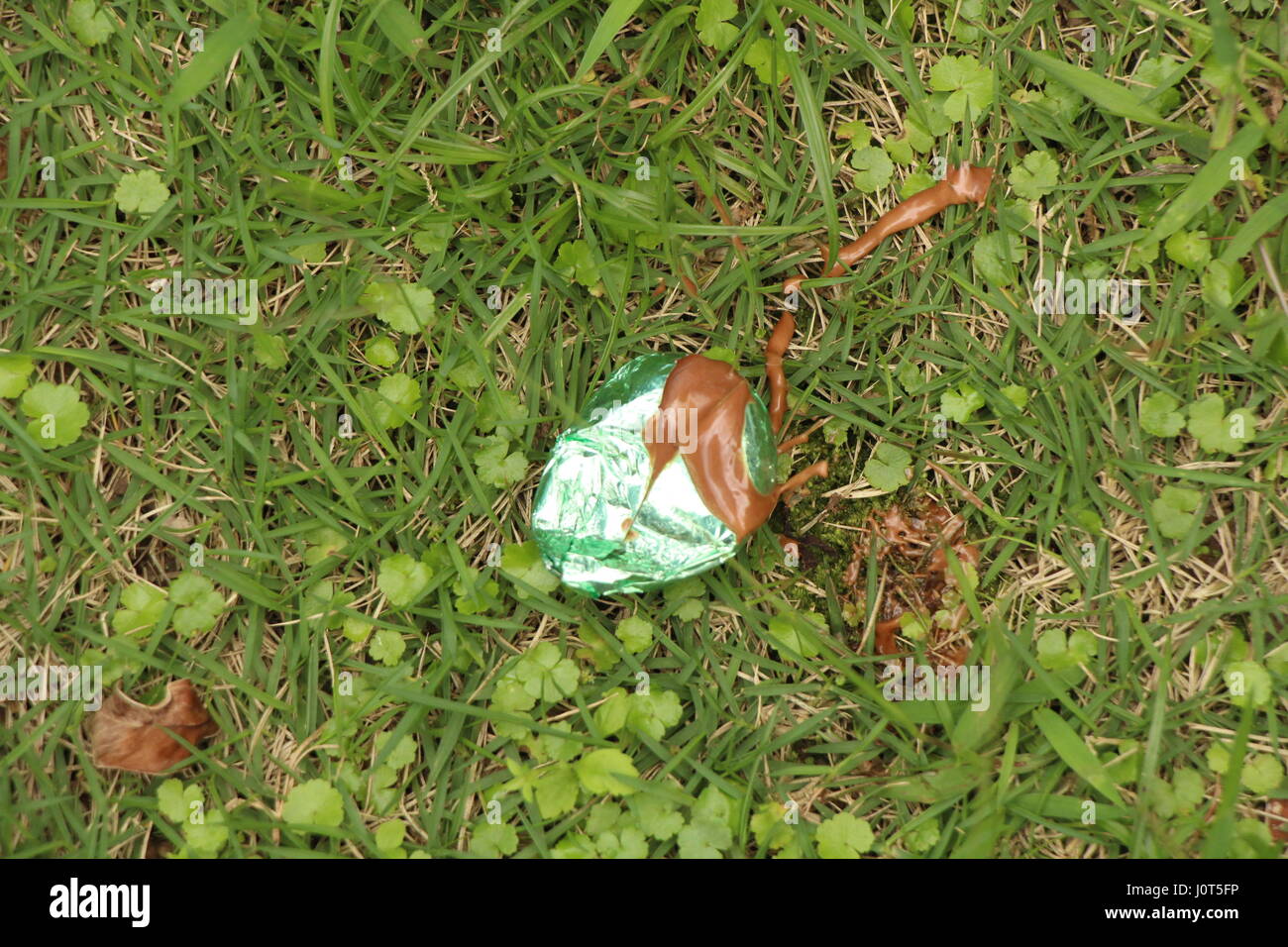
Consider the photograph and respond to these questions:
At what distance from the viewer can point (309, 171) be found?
109 inches

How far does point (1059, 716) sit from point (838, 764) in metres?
0.65

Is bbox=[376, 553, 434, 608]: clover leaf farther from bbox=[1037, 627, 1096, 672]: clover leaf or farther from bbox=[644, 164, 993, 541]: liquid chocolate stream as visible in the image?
bbox=[1037, 627, 1096, 672]: clover leaf

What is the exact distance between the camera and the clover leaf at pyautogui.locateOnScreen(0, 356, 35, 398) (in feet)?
8.84

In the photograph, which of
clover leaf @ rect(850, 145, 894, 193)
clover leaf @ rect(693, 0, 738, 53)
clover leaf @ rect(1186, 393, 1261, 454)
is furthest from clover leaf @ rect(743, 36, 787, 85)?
clover leaf @ rect(1186, 393, 1261, 454)

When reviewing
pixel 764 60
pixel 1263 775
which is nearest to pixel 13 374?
pixel 764 60

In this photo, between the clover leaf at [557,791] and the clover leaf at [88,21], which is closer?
the clover leaf at [557,791]

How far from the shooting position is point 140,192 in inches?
107

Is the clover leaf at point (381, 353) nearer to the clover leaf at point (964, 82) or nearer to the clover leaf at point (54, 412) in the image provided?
the clover leaf at point (54, 412)

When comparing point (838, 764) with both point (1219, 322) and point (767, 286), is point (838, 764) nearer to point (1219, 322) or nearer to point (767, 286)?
point (767, 286)

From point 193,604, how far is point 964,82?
274cm

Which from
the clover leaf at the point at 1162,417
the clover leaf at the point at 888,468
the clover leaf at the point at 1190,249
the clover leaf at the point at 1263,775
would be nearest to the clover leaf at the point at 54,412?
the clover leaf at the point at 888,468

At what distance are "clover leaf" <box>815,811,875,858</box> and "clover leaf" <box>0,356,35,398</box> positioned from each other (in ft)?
8.76

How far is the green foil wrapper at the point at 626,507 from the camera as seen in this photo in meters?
2.44

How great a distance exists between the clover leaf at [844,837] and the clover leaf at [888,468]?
95cm
